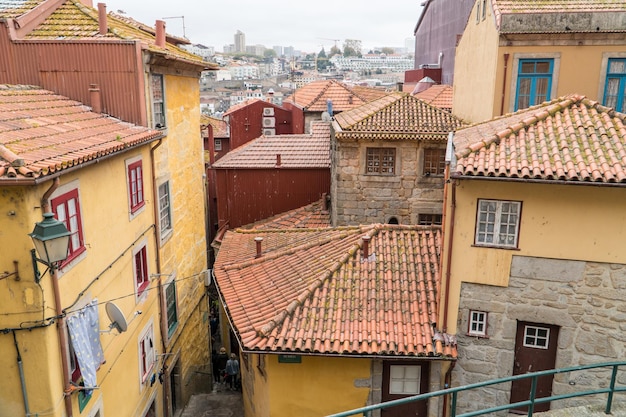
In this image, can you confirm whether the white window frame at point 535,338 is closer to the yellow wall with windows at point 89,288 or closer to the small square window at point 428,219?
the small square window at point 428,219

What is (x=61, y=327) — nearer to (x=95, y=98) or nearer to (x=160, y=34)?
(x=95, y=98)

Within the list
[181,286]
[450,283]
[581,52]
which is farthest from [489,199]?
[181,286]

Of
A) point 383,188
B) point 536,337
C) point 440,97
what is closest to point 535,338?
point 536,337

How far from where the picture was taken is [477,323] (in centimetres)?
1063

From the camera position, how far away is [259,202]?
2327cm

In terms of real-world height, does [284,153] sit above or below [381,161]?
below

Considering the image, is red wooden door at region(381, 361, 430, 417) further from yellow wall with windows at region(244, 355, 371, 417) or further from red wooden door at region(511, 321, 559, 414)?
red wooden door at region(511, 321, 559, 414)

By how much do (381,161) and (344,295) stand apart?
23.8ft

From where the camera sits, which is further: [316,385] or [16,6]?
[16,6]

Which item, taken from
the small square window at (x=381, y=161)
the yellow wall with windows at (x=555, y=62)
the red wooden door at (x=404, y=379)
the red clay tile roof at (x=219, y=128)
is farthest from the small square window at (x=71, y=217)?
the red clay tile roof at (x=219, y=128)

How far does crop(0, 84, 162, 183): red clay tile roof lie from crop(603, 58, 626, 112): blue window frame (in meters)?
12.0

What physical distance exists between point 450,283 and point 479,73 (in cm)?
872

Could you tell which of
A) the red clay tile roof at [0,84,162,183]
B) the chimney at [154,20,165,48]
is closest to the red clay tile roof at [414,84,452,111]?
the chimney at [154,20,165,48]

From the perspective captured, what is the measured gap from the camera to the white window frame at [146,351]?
12.9m
